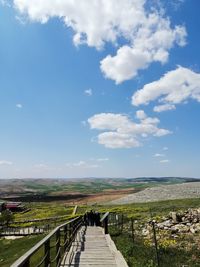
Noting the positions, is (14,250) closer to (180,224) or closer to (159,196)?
(180,224)

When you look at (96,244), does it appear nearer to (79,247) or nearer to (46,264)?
(79,247)

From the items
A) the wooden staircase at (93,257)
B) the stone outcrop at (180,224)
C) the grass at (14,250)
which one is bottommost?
the grass at (14,250)

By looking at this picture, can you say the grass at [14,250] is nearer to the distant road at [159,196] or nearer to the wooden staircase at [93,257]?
the wooden staircase at [93,257]

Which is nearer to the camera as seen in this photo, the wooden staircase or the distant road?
the wooden staircase

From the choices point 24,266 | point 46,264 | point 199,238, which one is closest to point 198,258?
point 199,238

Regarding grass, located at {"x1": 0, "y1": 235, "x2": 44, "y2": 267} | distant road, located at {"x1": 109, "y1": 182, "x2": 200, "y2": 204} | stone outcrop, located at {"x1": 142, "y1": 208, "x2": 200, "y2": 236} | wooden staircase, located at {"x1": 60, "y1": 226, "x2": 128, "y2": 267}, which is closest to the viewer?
wooden staircase, located at {"x1": 60, "y1": 226, "x2": 128, "y2": 267}

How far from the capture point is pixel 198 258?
15.1 m

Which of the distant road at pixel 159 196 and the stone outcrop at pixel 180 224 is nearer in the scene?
the stone outcrop at pixel 180 224

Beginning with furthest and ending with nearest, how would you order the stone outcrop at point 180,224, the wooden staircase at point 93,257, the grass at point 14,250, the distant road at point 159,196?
1. the distant road at point 159,196
2. the stone outcrop at point 180,224
3. the grass at point 14,250
4. the wooden staircase at point 93,257

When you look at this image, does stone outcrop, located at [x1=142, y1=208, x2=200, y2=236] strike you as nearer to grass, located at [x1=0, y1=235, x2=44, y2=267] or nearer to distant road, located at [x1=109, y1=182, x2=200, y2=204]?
grass, located at [x1=0, y1=235, x2=44, y2=267]

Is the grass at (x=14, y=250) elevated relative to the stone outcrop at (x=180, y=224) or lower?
lower

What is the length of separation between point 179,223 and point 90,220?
28.9 feet

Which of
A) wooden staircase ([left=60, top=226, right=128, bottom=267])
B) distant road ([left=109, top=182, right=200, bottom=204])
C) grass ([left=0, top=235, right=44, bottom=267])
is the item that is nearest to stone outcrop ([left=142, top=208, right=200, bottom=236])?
grass ([left=0, top=235, right=44, bottom=267])

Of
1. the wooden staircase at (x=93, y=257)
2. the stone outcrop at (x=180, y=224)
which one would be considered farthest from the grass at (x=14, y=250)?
the stone outcrop at (x=180, y=224)
